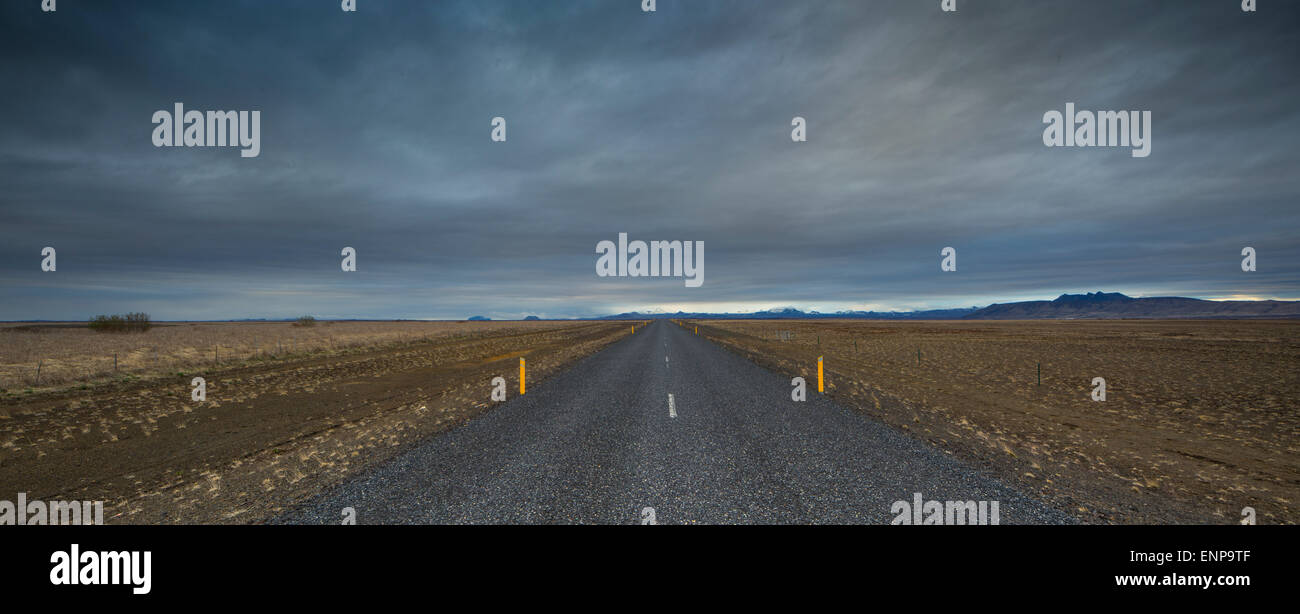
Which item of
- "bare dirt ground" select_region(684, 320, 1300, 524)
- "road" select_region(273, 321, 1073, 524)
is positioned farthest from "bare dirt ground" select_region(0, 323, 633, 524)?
"bare dirt ground" select_region(684, 320, 1300, 524)

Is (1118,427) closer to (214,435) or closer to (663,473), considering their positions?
(663,473)

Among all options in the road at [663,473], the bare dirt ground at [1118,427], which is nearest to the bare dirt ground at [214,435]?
the road at [663,473]

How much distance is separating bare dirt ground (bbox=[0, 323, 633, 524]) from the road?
40.9 inches

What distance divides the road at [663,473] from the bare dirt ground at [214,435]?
104 cm

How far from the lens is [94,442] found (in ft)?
29.6

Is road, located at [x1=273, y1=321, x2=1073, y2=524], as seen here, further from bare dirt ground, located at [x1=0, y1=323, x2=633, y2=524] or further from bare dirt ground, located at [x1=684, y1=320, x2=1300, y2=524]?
bare dirt ground, located at [x1=684, y1=320, x2=1300, y2=524]

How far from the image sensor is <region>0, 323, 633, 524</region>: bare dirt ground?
616cm

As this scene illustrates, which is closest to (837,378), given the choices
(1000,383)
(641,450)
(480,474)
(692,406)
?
(1000,383)

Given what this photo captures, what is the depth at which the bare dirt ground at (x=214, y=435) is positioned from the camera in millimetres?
6156

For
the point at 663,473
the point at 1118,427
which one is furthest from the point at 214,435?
the point at 1118,427

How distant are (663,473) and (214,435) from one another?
990 cm

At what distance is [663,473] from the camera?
653cm
